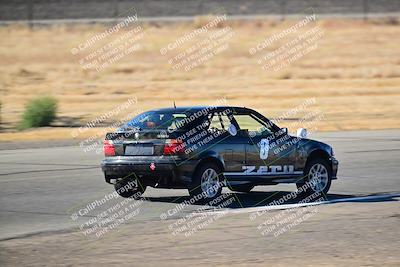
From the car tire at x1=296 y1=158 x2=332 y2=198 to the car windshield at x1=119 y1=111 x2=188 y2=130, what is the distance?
2380mm

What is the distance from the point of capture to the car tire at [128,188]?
15891 mm

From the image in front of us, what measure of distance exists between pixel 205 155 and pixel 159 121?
3.05 feet

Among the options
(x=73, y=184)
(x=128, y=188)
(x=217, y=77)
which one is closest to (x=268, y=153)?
(x=128, y=188)

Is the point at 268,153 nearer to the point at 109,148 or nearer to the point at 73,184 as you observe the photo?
the point at 109,148

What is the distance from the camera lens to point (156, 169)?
15.0 metres

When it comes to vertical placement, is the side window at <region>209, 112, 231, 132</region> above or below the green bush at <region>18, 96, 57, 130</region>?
below

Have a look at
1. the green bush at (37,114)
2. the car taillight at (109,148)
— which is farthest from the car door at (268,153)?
the green bush at (37,114)

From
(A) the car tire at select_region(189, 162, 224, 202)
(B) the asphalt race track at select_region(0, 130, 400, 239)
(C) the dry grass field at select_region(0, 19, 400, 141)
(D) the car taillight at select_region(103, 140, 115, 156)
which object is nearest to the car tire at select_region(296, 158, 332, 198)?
(B) the asphalt race track at select_region(0, 130, 400, 239)

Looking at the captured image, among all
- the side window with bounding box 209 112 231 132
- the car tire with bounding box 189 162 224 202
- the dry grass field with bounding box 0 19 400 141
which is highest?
the dry grass field with bounding box 0 19 400 141

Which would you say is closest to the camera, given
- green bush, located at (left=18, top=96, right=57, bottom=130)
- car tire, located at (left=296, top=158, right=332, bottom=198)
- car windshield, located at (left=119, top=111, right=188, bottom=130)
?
car windshield, located at (left=119, top=111, right=188, bottom=130)

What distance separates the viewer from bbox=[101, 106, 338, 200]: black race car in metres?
15.0

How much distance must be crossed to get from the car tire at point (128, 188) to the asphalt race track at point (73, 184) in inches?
7.5

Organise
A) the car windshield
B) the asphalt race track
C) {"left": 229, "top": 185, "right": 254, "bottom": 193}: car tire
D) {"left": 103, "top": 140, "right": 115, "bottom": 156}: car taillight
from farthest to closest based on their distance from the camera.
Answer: {"left": 229, "top": 185, "right": 254, "bottom": 193}: car tire
{"left": 103, "top": 140, "right": 115, "bottom": 156}: car taillight
the car windshield
the asphalt race track

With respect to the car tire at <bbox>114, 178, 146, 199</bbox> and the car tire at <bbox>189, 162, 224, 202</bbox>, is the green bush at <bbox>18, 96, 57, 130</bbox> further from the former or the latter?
the car tire at <bbox>189, 162, 224, 202</bbox>
